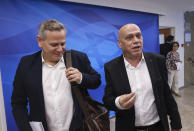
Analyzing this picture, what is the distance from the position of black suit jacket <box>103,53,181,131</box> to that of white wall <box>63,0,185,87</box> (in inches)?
79.5

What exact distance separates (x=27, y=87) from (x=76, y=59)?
1.32 feet

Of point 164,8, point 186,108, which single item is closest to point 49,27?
point 186,108

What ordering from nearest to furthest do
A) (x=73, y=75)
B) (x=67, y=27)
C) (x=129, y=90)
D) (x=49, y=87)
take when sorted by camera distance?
(x=73, y=75)
(x=49, y=87)
(x=129, y=90)
(x=67, y=27)

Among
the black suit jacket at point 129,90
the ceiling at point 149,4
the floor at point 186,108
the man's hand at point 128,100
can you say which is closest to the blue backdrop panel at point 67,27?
the ceiling at point 149,4

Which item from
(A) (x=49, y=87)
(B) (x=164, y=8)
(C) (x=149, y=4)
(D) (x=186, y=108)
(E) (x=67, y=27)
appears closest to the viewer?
(A) (x=49, y=87)

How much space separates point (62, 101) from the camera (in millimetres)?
1153

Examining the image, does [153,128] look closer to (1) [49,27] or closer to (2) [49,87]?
(2) [49,87]

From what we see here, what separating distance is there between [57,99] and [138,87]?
2.11 feet

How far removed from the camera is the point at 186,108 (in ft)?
13.1

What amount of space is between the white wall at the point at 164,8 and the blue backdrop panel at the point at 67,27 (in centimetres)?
12

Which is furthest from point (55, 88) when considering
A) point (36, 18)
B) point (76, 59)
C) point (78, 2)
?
point (78, 2)

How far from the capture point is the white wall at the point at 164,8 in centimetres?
355

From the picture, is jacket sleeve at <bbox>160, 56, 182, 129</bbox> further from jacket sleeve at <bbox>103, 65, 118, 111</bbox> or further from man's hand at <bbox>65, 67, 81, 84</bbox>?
man's hand at <bbox>65, 67, 81, 84</bbox>

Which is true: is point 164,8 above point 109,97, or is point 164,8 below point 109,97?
above
